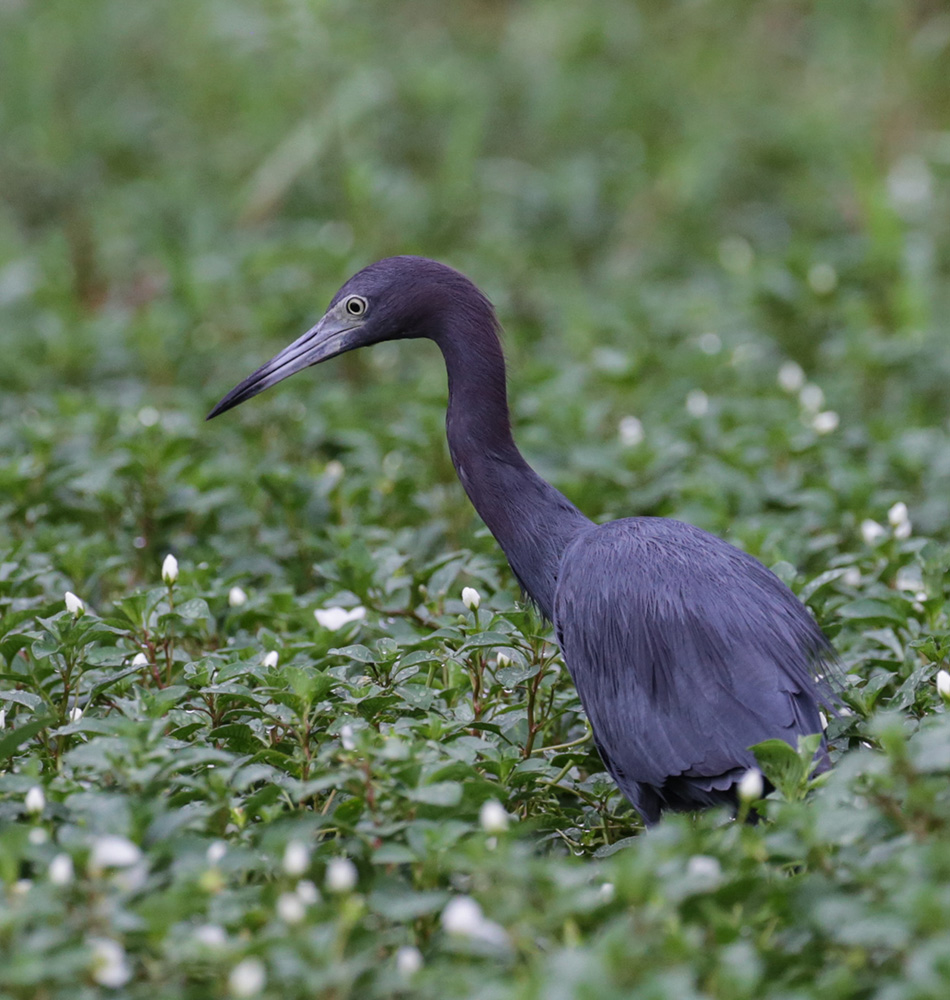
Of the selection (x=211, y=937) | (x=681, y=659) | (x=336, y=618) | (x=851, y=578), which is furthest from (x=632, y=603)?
(x=211, y=937)

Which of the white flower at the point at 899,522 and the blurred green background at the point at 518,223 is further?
the blurred green background at the point at 518,223

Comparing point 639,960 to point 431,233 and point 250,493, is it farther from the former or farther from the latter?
point 431,233

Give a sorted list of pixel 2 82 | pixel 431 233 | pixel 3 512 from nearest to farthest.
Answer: pixel 3 512
pixel 431 233
pixel 2 82

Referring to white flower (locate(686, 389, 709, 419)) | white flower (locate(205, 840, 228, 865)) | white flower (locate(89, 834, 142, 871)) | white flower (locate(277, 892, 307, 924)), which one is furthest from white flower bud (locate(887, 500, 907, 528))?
white flower (locate(89, 834, 142, 871))

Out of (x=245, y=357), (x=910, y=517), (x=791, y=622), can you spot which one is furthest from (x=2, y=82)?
(x=791, y=622)

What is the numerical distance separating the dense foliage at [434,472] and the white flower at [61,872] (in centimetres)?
5

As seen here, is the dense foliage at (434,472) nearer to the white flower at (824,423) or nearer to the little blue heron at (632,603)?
the white flower at (824,423)

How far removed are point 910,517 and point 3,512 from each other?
3.42m

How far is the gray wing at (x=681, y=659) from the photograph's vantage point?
3717mm

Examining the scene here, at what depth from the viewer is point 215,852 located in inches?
119

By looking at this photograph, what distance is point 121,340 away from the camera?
25.0 ft

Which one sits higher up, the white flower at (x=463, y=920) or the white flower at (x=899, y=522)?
the white flower at (x=899, y=522)

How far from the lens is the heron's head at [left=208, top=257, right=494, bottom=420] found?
440 centimetres

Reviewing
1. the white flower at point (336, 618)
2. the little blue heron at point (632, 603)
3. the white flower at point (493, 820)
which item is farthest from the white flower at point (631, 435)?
the white flower at point (493, 820)
